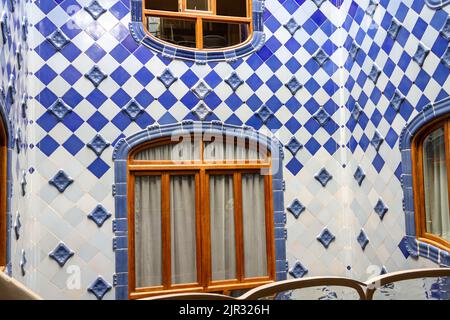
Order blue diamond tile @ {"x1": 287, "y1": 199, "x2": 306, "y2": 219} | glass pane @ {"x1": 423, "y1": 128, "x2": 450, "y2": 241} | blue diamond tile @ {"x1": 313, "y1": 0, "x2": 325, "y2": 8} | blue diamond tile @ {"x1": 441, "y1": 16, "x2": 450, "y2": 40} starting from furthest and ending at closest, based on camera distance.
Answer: blue diamond tile @ {"x1": 313, "y1": 0, "x2": 325, "y2": 8} → blue diamond tile @ {"x1": 287, "y1": 199, "x2": 306, "y2": 219} → glass pane @ {"x1": 423, "y1": 128, "x2": 450, "y2": 241} → blue diamond tile @ {"x1": 441, "y1": 16, "x2": 450, "y2": 40}

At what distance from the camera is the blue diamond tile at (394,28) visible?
154 inches

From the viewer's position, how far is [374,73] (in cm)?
425

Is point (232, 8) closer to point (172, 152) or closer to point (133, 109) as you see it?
point (133, 109)

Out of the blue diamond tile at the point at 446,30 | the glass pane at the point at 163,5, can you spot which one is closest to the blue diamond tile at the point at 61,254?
the glass pane at the point at 163,5

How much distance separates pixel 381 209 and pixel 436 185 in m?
0.76

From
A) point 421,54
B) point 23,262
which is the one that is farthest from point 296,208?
point 23,262

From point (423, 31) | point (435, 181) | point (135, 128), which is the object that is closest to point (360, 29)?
point (423, 31)

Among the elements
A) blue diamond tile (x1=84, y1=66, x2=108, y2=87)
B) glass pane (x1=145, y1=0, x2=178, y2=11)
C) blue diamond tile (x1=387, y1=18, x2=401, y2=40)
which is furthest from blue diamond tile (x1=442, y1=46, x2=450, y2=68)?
blue diamond tile (x1=84, y1=66, x2=108, y2=87)

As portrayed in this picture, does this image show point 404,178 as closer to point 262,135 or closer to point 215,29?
point 262,135

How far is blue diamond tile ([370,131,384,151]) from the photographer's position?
4215mm

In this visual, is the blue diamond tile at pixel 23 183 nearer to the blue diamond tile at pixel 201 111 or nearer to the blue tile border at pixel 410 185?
the blue diamond tile at pixel 201 111

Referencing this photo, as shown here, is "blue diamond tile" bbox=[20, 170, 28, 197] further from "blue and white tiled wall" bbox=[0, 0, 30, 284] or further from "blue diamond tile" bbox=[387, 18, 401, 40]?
"blue diamond tile" bbox=[387, 18, 401, 40]

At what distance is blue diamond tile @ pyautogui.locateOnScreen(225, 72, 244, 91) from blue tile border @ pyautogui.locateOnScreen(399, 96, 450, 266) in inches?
69.0

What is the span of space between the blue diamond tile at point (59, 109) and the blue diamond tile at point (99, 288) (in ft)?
5.46
